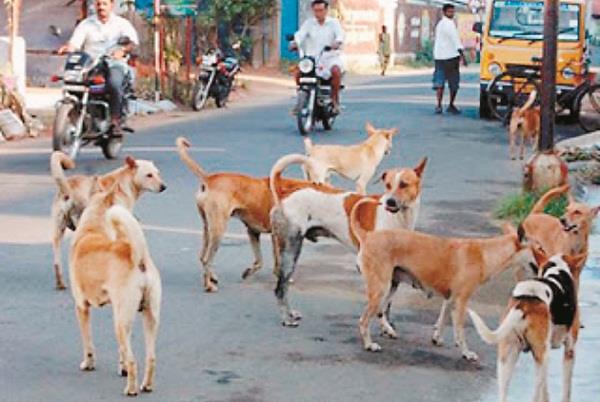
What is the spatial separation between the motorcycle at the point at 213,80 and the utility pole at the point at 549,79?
40.6 feet

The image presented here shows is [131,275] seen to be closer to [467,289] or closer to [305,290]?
[467,289]

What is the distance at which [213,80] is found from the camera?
2516cm

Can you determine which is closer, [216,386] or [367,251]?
[216,386]

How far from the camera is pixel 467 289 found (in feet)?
24.2

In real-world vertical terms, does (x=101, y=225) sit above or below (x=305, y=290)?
above

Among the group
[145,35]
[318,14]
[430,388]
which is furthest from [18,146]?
[145,35]

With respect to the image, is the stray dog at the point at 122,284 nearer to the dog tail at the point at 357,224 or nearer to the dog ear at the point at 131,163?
the dog tail at the point at 357,224

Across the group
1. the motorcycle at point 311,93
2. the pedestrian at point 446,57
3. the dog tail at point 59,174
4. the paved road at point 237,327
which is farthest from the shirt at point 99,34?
the pedestrian at point 446,57

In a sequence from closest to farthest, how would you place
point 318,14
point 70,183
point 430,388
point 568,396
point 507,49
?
1. point 568,396
2. point 430,388
3. point 70,183
4. point 318,14
5. point 507,49

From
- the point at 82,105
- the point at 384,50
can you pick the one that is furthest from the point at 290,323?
the point at 384,50

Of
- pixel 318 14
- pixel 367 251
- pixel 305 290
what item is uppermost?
pixel 318 14

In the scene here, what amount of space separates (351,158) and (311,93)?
774 cm

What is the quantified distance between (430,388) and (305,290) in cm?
251

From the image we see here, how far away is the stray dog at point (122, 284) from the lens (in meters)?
6.34
